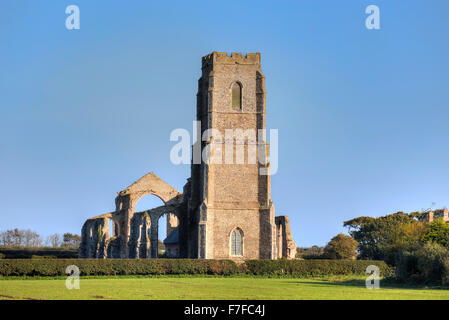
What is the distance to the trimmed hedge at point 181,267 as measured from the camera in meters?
33.3

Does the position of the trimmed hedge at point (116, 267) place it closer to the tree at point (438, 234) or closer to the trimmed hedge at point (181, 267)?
the trimmed hedge at point (181, 267)

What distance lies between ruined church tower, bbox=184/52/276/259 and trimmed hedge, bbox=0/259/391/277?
514 cm

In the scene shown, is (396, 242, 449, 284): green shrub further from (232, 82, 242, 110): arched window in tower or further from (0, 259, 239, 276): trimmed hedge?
(232, 82, 242, 110): arched window in tower

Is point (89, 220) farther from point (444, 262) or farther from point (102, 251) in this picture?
point (444, 262)

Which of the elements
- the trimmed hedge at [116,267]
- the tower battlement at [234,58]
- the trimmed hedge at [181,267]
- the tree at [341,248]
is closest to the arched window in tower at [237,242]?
the trimmed hedge at [181,267]

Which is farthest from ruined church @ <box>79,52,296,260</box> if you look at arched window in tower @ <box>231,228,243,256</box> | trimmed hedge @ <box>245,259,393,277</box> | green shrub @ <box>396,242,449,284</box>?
green shrub @ <box>396,242,449,284</box>

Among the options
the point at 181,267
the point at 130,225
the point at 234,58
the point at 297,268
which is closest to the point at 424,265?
the point at 297,268

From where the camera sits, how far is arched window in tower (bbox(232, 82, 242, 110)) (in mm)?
46250

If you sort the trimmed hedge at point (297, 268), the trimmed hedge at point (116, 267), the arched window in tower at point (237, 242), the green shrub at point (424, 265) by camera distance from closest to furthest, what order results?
the green shrub at point (424, 265) → the trimmed hedge at point (116, 267) → the trimmed hedge at point (297, 268) → the arched window in tower at point (237, 242)

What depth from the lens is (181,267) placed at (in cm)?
3691

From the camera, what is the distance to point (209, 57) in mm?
47688
